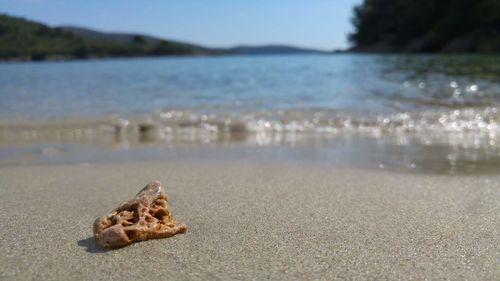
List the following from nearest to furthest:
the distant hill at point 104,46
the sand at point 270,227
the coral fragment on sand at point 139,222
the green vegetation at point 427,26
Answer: the sand at point 270,227 → the coral fragment on sand at point 139,222 → the distant hill at point 104,46 → the green vegetation at point 427,26

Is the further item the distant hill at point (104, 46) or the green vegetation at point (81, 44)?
the distant hill at point (104, 46)

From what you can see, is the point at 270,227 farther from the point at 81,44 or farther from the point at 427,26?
the point at 427,26

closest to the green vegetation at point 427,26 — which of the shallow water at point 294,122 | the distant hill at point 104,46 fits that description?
the distant hill at point 104,46

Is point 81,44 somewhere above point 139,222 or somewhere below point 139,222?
above

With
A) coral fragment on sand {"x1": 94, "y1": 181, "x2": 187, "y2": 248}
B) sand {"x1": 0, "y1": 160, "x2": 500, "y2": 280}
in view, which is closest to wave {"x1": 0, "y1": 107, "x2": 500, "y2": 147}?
sand {"x1": 0, "y1": 160, "x2": 500, "y2": 280}

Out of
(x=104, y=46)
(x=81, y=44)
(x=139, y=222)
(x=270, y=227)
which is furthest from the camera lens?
(x=104, y=46)

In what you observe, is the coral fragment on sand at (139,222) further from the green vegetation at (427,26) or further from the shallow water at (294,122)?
the green vegetation at (427,26)

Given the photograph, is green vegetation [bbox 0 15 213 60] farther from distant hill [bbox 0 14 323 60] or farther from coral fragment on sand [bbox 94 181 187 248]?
coral fragment on sand [bbox 94 181 187 248]

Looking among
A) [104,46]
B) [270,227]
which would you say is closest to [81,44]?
[104,46]

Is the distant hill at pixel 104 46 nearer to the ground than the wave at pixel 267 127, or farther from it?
farther from it
